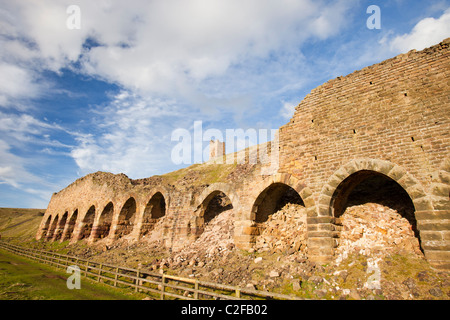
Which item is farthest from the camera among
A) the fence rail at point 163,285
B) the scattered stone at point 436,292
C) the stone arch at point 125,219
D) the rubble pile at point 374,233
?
the stone arch at point 125,219

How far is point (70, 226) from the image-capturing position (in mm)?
27125

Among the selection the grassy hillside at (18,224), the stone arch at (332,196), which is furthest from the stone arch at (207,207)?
the grassy hillside at (18,224)

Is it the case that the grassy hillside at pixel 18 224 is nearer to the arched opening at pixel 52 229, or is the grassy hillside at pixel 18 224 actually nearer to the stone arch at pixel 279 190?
the arched opening at pixel 52 229

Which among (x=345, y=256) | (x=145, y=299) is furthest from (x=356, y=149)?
(x=145, y=299)

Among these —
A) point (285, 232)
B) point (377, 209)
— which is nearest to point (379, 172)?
point (377, 209)

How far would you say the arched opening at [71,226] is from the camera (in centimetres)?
2666

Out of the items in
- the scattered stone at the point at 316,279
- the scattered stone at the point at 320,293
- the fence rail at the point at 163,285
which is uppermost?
the scattered stone at the point at 316,279

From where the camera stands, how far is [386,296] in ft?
21.1

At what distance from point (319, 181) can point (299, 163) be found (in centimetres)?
121

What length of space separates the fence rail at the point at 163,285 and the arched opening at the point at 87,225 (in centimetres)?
561

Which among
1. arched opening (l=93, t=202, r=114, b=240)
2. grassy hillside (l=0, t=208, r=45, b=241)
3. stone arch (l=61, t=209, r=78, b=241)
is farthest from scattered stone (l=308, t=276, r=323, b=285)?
grassy hillside (l=0, t=208, r=45, b=241)

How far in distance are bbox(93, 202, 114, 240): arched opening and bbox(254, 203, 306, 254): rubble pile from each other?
15.9 metres

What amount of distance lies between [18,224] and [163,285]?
57.3m

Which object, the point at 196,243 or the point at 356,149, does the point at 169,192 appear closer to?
the point at 196,243
